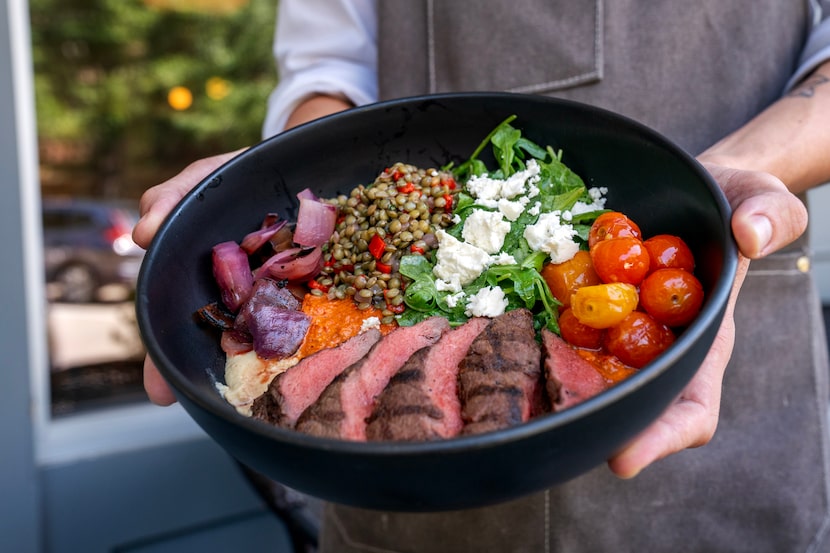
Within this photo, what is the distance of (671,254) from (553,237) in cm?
29

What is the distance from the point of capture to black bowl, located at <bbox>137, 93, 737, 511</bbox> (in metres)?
1.09

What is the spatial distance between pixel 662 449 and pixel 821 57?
1.39m

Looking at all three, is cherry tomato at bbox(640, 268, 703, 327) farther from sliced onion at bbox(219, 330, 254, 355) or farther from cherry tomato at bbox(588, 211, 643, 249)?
sliced onion at bbox(219, 330, 254, 355)

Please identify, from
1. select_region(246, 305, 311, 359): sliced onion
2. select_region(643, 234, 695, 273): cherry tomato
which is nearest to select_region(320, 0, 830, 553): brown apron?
select_region(643, 234, 695, 273): cherry tomato

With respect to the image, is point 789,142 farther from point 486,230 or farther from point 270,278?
point 270,278

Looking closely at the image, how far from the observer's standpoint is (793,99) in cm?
195

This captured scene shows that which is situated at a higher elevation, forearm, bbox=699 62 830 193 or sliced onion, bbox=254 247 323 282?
forearm, bbox=699 62 830 193

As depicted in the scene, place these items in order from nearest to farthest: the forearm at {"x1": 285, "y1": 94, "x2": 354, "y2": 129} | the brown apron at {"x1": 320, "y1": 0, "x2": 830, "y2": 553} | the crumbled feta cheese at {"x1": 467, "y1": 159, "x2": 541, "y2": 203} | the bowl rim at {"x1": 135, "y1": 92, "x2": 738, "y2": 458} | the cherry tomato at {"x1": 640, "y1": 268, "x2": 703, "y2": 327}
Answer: the bowl rim at {"x1": 135, "y1": 92, "x2": 738, "y2": 458}
the cherry tomato at {"x1": 640, "y1": 268, "x2": 703, "y2": 327}
the crumbled feta cheese at {"x1": 467, "y1": 159, "x2": 541, "y2": 203}
the brown apron at {"x1": 320, "y1": 0, "x2": 830, "y2": 553}
the forearm at {"x1": 285, "y1": 94, "x2": 354, "y2": 129}

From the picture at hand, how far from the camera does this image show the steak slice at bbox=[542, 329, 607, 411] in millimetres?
1297

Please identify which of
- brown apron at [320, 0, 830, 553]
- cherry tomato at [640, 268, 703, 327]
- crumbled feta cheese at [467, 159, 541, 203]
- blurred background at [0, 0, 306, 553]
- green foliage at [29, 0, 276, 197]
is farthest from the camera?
green foliage at [29, 0, 276, 197]

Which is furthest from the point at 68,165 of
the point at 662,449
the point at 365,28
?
the point at 662,449

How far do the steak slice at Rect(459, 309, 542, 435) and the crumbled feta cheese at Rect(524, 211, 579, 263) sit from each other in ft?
0.61

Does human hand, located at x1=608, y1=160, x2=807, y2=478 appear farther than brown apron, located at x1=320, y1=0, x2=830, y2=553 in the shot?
No

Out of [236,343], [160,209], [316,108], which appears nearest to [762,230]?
[236,343]
